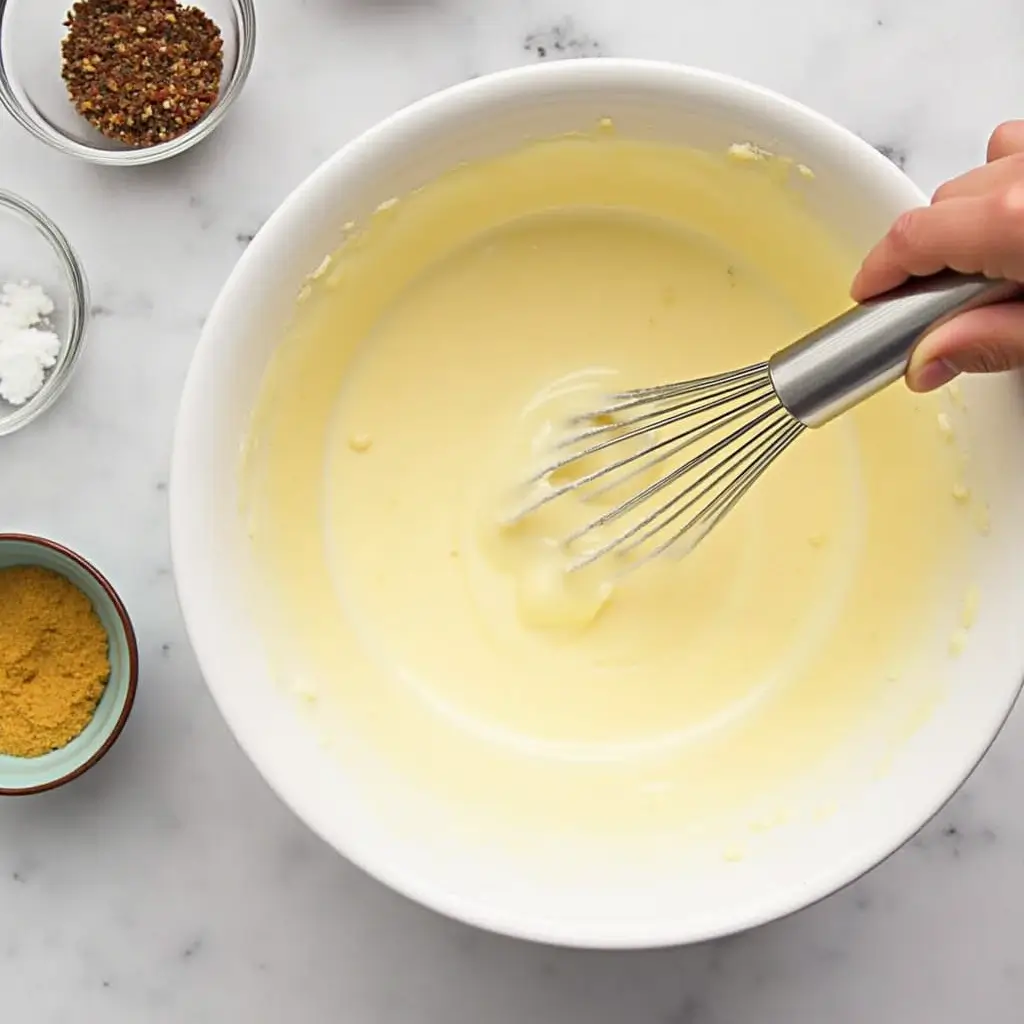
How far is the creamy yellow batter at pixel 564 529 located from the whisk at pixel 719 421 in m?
0.03

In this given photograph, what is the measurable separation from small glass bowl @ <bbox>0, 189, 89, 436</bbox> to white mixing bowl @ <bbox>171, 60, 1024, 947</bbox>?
0.24 m

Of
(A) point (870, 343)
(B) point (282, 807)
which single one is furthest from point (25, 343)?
(A) point (870, 343)

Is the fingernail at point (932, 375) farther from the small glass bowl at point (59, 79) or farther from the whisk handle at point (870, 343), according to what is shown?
the small glass bowl at point (59, 79)

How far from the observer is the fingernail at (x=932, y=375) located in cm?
82

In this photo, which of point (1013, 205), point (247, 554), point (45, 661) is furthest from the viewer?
point (45, 661)

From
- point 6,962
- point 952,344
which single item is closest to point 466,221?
point 952,344

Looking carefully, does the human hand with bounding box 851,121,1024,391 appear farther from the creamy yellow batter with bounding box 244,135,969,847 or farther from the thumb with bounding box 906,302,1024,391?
the creamy yellow batter with bounding box 244,135,969,847

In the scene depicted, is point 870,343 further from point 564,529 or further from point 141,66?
point 141,66

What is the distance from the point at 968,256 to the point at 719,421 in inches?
12.7

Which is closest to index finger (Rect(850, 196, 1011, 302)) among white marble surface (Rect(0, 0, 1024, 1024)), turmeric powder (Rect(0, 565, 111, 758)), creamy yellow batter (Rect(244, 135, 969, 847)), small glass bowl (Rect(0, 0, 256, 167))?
creamy yellow batter (Rect(244, 135, 969, 847))

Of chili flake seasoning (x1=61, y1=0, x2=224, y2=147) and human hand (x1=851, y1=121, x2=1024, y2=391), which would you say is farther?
chili flake seasoning (x1=61, y1=0, x2=224, y2=147)

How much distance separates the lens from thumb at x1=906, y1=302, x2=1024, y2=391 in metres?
0.81

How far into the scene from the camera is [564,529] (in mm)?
1162

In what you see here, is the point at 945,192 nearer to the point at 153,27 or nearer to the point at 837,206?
the point at 837,206
